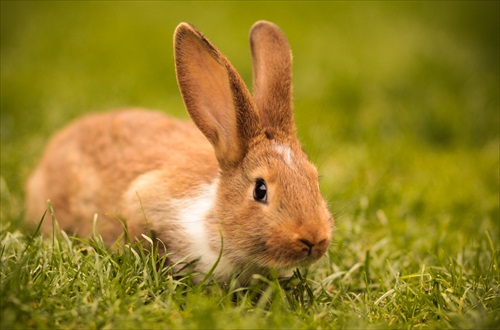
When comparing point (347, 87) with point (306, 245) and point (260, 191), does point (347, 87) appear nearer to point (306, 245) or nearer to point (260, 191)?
point (260, 191)

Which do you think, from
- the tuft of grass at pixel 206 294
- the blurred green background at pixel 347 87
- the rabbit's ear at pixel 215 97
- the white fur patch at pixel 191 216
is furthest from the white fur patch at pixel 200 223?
the blurred green background at pixel 347 87

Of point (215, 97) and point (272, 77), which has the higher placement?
point (272, 77)

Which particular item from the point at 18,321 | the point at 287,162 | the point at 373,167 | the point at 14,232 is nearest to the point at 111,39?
the point at 373,167

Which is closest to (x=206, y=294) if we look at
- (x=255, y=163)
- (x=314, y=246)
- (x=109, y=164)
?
(x=314, y=246)

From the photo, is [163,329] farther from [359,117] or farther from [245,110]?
[359,117]

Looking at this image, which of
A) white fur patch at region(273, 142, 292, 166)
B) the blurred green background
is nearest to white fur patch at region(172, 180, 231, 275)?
white fur patch at region(273, 142, 292, 166)

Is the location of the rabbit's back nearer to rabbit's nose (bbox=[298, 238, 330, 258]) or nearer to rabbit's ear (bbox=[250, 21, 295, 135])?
rabbit's ear (bbox=[250, 21, 295, 135])
